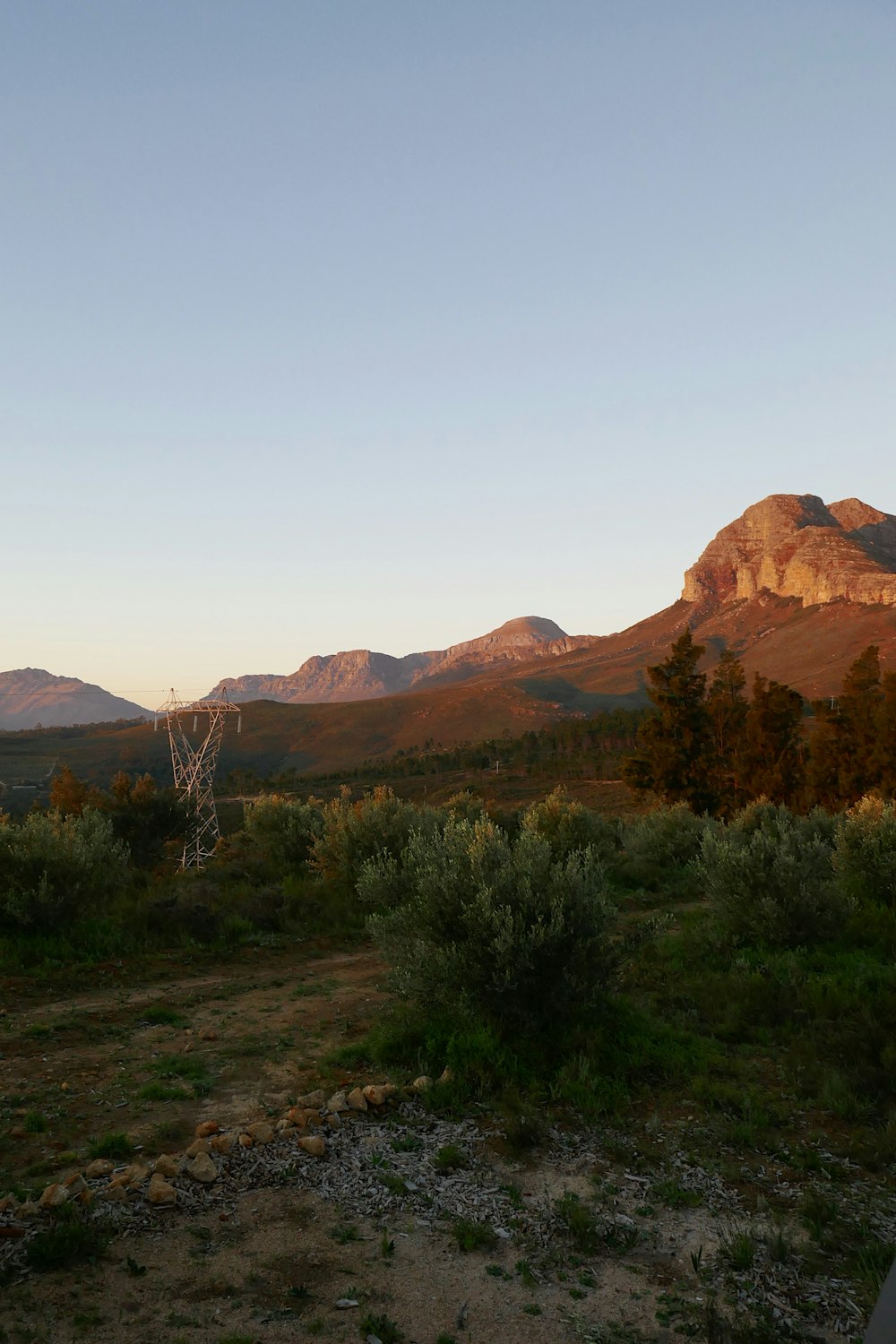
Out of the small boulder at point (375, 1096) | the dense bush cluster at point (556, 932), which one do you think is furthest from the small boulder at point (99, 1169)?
the dense bush cluster at point (556, 932)

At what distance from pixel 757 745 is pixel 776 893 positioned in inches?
1127

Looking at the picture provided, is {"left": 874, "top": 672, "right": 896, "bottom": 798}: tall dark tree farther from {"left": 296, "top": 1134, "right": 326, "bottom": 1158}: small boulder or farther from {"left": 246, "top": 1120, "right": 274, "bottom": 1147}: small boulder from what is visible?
{"left": 246, "top": 1120, "right": 274, "bottom": 1147}: small boulder

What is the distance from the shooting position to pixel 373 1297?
470 centimetres

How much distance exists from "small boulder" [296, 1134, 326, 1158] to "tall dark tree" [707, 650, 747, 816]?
1271 inches

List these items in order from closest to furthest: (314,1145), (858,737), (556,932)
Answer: (314,1145)
(556,932)
(858,737)

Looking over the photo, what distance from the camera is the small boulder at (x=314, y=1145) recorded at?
630 cm

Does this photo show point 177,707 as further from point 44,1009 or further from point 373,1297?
point 373,1297

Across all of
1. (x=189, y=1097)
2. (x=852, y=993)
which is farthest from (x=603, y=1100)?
(x=852, y=993)

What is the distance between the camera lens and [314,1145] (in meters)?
6.30

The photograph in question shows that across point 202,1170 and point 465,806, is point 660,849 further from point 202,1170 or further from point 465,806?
point 202,1170

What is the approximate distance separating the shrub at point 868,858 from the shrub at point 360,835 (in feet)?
28.3

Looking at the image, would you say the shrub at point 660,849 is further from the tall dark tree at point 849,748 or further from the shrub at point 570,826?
the tall dark tree at point 849,748

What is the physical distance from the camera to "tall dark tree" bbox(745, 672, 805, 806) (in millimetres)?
38750

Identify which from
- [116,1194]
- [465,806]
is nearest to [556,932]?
[116,1194]
